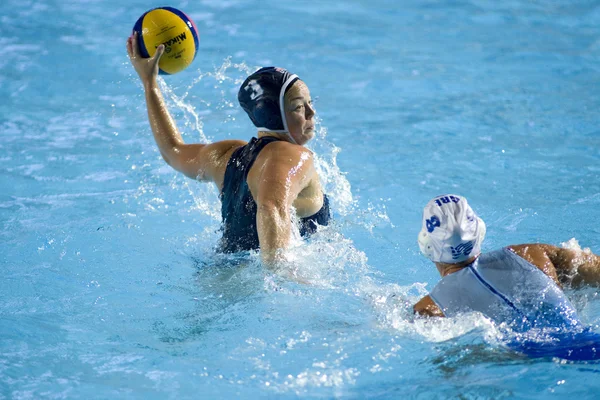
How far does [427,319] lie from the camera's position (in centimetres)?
338

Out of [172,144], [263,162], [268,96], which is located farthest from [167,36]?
[263,162]

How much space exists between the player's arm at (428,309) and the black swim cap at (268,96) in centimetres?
117

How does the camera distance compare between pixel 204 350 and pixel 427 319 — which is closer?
pixel 427 319

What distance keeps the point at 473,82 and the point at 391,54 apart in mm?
1215

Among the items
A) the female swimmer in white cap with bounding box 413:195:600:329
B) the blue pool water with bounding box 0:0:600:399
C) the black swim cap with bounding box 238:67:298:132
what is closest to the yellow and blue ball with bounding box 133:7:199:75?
the black swim cap with bounding box 238:67:298:132

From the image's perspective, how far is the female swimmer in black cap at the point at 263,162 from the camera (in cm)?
354

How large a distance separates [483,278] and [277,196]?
3.19 feet

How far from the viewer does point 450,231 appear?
317cm

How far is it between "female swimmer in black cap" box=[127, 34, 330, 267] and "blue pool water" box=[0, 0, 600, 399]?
0.20m

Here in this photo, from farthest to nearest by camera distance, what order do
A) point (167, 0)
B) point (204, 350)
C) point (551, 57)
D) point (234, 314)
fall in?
point (167, 0)
point (551, 57)
point (234, 314)
point (204, 350)

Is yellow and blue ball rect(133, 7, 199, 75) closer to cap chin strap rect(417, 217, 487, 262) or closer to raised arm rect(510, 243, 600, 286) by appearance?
cap chin strap rect(417, 217, 487, 262)

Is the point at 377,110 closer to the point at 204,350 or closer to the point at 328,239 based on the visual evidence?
the point at 328,239

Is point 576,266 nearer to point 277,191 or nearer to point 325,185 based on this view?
point 277,191

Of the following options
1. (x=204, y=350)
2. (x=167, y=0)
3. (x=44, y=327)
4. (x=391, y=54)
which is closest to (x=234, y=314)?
(x=204, y=350)
